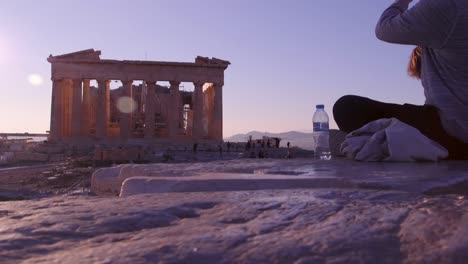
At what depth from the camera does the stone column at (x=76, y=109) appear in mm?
36156

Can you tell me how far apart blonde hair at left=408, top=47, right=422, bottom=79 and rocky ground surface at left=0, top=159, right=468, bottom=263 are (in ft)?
9.14

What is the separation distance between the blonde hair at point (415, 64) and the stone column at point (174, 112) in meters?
32.0

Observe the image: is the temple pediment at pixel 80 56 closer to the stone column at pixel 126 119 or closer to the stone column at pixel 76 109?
the stone column at pixel 76 109

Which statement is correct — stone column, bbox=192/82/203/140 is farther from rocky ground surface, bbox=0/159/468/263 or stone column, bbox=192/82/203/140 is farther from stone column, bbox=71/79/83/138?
rocky ground surface, bbox=0/159/468/263

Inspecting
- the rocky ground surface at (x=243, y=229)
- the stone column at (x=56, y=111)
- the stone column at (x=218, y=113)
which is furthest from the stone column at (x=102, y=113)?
the rocky ground surface at (x=243, y=229)

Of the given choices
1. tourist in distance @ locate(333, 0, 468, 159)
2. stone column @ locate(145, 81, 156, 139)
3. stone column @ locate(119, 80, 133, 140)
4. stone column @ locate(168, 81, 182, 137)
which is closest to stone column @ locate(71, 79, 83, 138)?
stone column @ locate(119, 80, 133, 140)

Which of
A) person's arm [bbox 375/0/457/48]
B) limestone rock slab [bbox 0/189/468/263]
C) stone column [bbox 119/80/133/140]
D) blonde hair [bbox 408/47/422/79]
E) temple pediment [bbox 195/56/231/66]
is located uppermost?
temple pediment [bbox 195/56/231/66]

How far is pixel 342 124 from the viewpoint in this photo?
4750 millimetres

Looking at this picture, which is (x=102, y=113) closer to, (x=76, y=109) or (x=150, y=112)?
(x=76, y=109)

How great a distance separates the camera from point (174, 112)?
36.9 metres

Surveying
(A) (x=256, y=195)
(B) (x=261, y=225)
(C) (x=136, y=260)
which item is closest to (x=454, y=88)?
(A) (x=256, y=195)

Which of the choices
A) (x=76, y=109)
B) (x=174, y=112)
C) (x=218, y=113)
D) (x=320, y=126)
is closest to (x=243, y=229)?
(x=320, y=126)

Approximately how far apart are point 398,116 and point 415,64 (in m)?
0.55

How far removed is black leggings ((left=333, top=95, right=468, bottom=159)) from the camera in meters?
4.11
